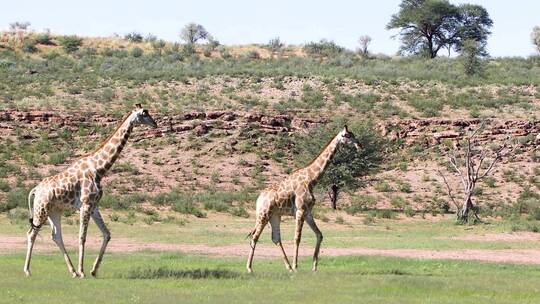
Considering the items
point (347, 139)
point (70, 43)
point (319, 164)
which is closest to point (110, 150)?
point (319, 164)

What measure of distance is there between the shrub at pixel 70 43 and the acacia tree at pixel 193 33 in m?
25.5

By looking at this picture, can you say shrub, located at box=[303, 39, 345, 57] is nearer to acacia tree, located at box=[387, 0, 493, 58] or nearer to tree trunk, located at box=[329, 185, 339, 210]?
acacia tree, located at box=[387, 0, 493, 58]

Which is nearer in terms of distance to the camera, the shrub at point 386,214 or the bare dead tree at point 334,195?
the shrub at point 386,214

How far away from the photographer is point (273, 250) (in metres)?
30.3

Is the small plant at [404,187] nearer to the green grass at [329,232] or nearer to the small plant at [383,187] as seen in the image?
the small plant at [383,187]

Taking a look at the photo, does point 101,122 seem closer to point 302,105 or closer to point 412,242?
point 302,105

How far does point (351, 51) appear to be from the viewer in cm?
10800

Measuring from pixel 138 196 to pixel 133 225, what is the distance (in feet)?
35.8

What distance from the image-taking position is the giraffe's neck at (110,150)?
20984 millimetres

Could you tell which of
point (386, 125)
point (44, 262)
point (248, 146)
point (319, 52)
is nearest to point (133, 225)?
point (44, 262)

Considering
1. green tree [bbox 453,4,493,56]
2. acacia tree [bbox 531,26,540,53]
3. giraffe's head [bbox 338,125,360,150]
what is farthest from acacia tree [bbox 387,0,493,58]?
giraffe's head [bbox 338,125,360,150]

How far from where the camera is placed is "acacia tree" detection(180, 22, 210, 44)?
123188 mm

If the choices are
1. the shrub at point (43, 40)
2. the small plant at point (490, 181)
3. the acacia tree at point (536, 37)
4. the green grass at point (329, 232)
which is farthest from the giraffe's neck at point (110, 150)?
the acacia tree at point (536, 37)

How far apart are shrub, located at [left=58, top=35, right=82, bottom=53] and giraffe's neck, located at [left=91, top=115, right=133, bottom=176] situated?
75.2 metres
